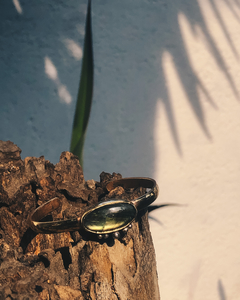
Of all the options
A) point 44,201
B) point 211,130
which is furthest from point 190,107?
point 44,201

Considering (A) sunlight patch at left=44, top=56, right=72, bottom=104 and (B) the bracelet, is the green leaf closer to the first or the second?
(A) sunlight patch at left=44, top=56, right=72, bottom=104

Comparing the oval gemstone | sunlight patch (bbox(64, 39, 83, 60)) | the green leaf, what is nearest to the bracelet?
the oval gemstone

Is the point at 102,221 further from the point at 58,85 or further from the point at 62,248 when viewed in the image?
the point at 58,85

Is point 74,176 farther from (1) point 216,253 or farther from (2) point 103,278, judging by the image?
(1) point 216,253

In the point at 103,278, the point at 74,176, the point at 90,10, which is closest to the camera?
the point at 103,278

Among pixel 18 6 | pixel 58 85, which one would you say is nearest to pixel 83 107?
pixel 58 85

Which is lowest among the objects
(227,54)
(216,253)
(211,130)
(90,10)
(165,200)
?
(216,253)
